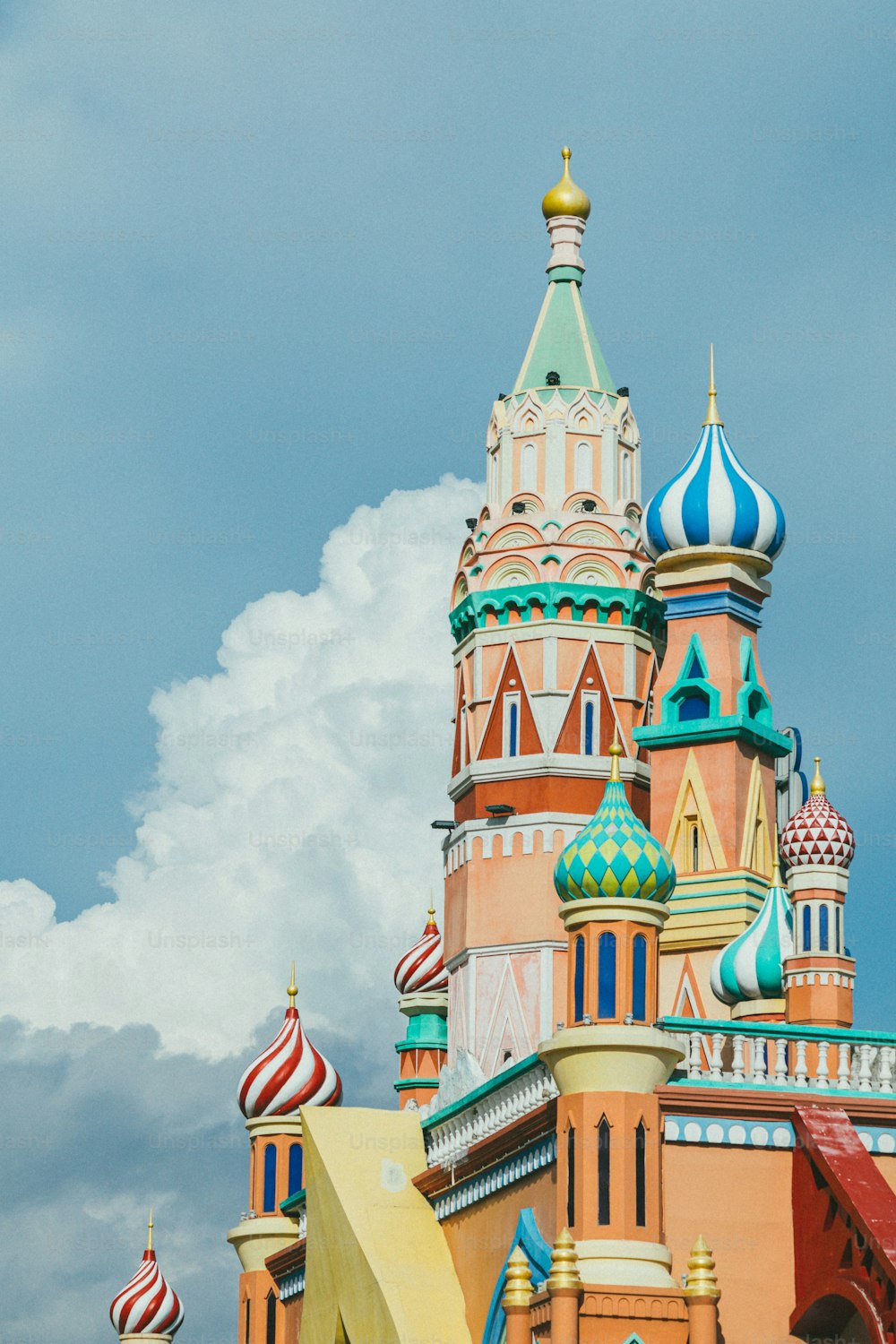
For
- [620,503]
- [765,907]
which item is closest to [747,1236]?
[765,907]

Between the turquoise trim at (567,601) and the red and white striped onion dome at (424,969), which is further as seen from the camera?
the red and white striped onion dome at (424,969)

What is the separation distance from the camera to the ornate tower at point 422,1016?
35.4 m

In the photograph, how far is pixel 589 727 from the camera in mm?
30828

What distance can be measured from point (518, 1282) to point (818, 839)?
6.64 meters

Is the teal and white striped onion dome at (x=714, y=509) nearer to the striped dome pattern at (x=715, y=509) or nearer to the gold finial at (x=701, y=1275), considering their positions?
the striped dome pattern at (x=715, y=509)

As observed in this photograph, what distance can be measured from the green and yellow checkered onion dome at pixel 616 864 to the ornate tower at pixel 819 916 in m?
4.03

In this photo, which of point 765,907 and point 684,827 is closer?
point 765,907

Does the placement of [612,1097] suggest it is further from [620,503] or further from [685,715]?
[620,503]

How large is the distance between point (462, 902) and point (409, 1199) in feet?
19.0

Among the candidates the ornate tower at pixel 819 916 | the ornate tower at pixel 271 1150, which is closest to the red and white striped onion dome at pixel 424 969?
the ornate tower at pixel 271 1150

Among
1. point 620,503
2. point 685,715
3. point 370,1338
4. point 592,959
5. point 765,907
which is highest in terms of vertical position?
point 620,503

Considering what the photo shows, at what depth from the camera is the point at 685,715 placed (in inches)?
1195

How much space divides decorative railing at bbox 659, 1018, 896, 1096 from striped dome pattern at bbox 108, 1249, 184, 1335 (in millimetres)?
18251

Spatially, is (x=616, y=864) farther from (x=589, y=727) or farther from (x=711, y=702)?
(x=589, y=727)
